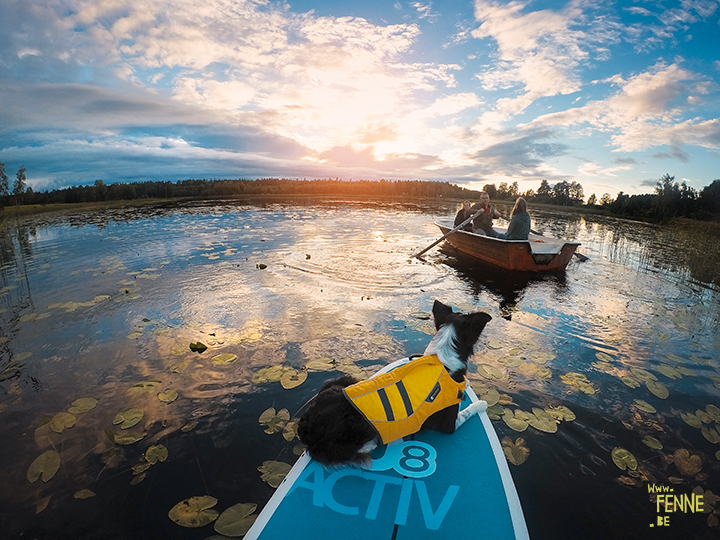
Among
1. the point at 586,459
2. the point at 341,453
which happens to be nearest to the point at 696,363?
the point at 586,459

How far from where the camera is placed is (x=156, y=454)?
128 inches

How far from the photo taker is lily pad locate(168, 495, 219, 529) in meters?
2.59

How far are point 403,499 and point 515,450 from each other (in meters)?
1.62

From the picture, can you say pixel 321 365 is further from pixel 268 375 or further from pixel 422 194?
pixel 422 194

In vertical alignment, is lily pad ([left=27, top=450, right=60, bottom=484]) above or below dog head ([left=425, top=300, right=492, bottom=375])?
below

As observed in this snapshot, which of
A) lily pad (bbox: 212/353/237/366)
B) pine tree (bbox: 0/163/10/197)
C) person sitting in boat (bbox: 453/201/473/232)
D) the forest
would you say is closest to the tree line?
the forest

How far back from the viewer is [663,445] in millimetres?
3602

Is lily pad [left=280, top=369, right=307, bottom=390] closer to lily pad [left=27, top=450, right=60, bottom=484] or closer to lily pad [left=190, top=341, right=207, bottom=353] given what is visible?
lily pad [left=190, top=341, right=207, bottom=353]

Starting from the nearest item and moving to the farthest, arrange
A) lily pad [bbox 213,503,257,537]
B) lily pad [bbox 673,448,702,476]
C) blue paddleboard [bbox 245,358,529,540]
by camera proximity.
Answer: blue paddleboard [bbox 245,358,529,540]
lily pad [bbox 213,503,257,537]
lily pad [bbox 673,448,702,476]

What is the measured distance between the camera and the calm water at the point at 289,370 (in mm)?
2871

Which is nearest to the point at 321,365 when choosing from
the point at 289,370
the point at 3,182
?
the point at 289,370

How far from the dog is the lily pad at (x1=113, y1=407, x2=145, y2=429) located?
229 centimetres

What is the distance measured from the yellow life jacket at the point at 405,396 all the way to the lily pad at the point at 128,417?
2750 millimetres

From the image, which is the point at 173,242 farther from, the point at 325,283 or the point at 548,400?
the point at 548,400
